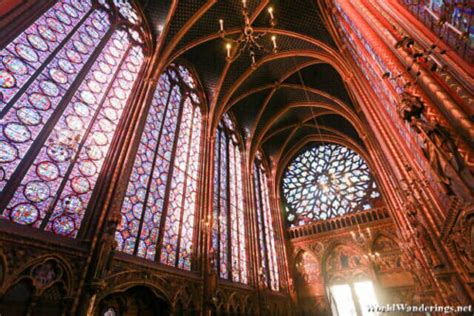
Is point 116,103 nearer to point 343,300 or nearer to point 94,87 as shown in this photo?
point 94,87

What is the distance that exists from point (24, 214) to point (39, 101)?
2468mm

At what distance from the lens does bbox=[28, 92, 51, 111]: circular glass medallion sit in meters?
5.16

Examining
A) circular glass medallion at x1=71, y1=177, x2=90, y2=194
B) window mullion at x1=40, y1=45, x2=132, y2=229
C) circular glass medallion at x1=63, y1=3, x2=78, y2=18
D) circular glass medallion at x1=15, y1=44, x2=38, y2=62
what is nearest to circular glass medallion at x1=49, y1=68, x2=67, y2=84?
circular glass medallion at x1=15, y1=44, x2=38, y2=62

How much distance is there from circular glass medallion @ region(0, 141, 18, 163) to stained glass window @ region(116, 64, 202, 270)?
2612 mm

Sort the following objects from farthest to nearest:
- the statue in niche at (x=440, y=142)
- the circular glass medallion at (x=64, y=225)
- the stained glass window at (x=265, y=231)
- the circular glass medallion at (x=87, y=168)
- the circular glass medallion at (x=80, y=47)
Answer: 1. the stained glass window at (x=265, y=231)
2. the circular glass medallion at (x=80, y=47)
3. the circular glass medallion at (x=87, y=168)
4. the circular glass medallion at (x=64, y=225)
5. the statue in niche at (x=440, y=142)

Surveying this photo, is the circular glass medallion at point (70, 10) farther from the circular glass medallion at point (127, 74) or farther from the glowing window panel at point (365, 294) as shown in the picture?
the glowing window panel at point (365, 294)

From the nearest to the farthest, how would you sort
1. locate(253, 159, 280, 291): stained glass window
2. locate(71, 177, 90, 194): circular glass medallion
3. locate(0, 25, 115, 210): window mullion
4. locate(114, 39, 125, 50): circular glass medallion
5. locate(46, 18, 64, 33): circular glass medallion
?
1. locate(0, 25, 115, 210): window mullion
2. locate(71, 177, 90, 194): circular glass medallion
3. locate(46, 18, 64, 33): circular glass medallion
4. locate(114, 39, 125, 50): circular glass medallion
5. locate(253, 159, 280, 291): stained glass window

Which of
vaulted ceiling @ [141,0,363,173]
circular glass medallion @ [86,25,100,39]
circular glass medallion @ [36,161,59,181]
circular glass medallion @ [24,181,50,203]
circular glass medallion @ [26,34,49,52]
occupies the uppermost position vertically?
vaulted ceiling @ [141,0,363,173]

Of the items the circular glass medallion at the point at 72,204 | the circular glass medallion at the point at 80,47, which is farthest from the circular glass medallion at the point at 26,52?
the circular glass medallion at the point at 72,204

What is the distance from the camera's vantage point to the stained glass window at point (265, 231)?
42.5 ft

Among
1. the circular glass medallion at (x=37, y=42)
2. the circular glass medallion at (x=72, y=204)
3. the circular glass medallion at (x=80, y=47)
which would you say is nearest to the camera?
the circular glass medallion at (x=72, y=204)

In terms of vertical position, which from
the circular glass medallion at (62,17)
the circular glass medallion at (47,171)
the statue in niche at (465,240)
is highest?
the circular glass medallion at (62,17)

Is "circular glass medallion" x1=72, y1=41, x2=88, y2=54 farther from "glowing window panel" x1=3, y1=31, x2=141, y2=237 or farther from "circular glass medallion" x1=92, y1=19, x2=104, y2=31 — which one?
"circular glass medallion" x1=92, y1=19, x2=104, y2=31

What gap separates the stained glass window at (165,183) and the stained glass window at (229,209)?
1.84 meters
